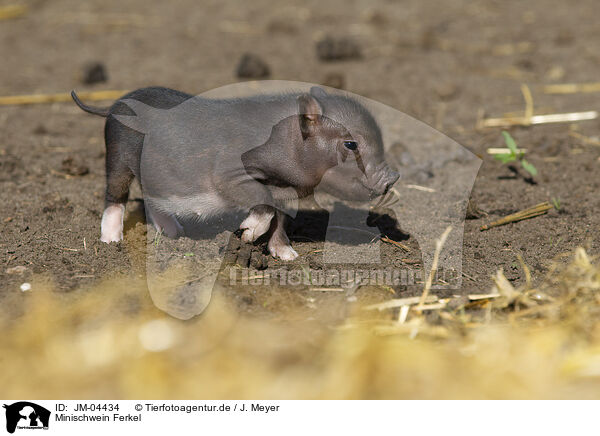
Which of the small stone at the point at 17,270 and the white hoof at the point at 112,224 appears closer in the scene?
the small stone at the point at 17,270

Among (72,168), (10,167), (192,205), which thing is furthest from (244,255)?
(10,167)

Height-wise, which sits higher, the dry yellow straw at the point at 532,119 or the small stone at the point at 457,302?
the small stone at the point at 457,302

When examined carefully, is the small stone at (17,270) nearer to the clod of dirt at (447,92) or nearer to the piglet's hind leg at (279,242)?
the piglet's hind leg at (279,242)

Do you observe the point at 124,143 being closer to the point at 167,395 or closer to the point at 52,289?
the point at 52,289

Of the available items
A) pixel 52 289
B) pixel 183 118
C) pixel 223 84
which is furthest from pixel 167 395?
pixel 223 84

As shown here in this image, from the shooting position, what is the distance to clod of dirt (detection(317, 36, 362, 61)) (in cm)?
980

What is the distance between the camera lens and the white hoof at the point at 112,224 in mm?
4895

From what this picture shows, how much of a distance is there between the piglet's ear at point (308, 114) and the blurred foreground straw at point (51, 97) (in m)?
4.60

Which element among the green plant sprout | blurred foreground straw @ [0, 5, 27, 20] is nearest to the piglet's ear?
the green plant sprout

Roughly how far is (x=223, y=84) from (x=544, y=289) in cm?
565

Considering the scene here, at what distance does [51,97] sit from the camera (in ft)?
27.6

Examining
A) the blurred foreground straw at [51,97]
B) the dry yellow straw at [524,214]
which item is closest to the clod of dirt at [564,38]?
the dry yellow straw at [524,214]

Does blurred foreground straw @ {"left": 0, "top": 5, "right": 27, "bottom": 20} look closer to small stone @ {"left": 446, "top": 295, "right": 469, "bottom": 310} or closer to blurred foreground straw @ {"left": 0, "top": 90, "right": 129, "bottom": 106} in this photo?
blurred foreground straw @ {"left": 0, "top": 90, "right": 129, "bottom": 106}
